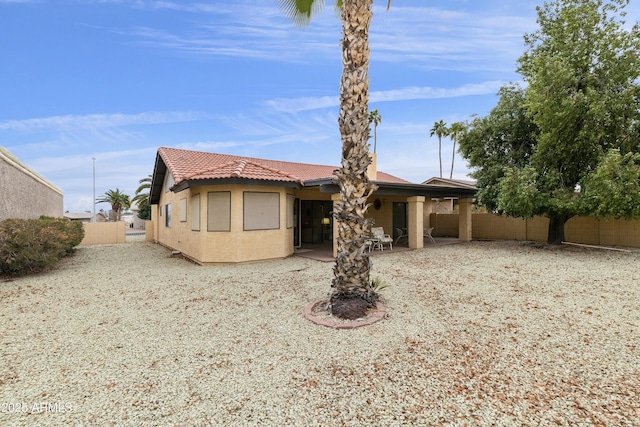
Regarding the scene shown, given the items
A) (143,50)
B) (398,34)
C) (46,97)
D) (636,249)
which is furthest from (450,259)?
(46,97)

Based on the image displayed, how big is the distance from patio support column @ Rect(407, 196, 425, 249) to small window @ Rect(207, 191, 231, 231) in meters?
8.30

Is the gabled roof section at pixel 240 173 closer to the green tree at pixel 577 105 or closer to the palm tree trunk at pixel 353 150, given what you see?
the palm tree trunk at pixel 353 150

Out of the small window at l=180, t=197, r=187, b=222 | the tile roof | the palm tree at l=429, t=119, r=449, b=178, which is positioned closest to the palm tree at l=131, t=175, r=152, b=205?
the tile roof

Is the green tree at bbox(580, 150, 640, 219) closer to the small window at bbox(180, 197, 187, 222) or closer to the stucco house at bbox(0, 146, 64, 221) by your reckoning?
the small window at bbox(180, 197, 187, 222)

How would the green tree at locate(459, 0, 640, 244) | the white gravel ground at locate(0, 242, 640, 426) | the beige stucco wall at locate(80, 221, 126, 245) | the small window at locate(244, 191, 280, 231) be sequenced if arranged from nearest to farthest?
the white gravel ground at locate(0, 242, 640, 426)
the small window at locate(244, 191, 280, 231)
the green tree at locate(459, 0, 640, 244)
the beige stucco wall at locate(80, 221, 126, 245)

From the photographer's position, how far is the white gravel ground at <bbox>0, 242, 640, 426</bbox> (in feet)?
9.64

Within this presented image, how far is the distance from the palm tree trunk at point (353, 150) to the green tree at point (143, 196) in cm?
3089

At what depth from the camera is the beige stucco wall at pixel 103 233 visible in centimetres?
2105

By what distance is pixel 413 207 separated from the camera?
1437 centimetres

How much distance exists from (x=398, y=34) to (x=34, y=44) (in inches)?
523

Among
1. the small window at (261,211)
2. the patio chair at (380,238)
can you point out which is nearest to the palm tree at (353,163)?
the small window at (261,211)

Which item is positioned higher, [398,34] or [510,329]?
[398,34]

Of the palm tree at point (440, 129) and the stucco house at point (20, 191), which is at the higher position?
the palm tree at point (440, 129)

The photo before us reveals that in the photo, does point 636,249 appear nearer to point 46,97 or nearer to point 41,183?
point 46,97
